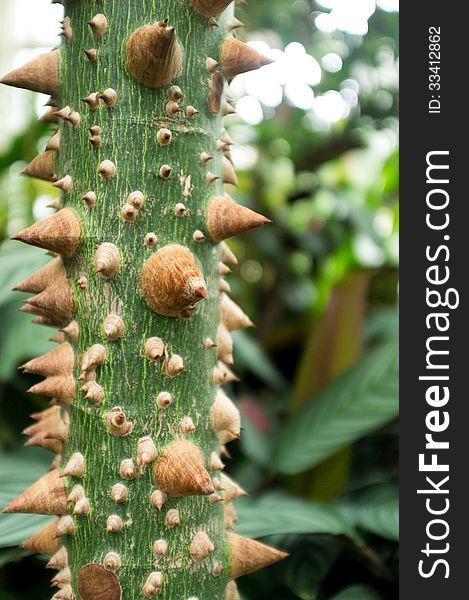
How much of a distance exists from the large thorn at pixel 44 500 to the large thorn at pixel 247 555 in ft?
0.40

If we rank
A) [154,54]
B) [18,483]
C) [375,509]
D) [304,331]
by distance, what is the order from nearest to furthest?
[154,54]
[18,483]
[375,509]
[304,331]

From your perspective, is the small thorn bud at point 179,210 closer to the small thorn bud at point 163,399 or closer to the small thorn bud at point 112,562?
the small thorn bud at point 163,399

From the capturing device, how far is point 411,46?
662mm

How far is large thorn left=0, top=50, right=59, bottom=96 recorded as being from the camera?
1.44 ft

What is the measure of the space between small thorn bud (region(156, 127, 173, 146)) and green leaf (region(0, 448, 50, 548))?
319 millimetres

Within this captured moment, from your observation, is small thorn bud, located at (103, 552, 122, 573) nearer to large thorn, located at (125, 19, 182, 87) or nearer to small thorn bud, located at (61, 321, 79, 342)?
small thorn bud, located at (61, 321, 79, 342)

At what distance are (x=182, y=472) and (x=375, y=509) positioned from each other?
427 millimetres

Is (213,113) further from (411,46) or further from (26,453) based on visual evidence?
(26,453)

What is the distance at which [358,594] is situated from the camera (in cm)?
64

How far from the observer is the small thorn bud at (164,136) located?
1.36 ft

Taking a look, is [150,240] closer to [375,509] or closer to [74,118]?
[74,118]

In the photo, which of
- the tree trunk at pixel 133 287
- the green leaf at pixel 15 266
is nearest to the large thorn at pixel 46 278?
the tree trunk at pixel 133 287

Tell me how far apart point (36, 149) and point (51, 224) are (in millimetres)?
773

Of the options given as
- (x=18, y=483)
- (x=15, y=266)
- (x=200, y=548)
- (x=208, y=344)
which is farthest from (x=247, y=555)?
(x=15, y=266)
